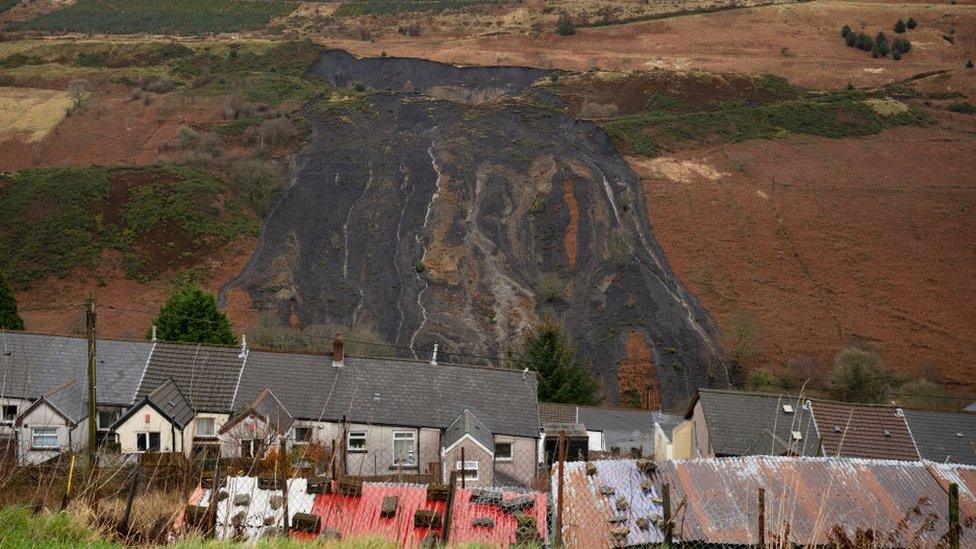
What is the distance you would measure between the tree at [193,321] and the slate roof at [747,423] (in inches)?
760

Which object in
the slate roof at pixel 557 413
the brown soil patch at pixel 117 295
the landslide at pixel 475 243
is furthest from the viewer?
the landslide at pixel 475 243

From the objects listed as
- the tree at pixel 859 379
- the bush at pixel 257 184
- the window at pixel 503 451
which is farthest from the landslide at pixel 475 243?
the window at pixel 503 451

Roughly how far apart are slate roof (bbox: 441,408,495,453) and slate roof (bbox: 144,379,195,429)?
24.2 ft

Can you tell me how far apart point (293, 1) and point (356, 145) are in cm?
7288

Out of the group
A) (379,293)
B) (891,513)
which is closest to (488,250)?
(379,293)

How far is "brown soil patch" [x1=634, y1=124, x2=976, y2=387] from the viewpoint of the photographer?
5650cm

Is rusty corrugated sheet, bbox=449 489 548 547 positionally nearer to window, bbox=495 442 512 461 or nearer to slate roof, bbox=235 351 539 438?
slate roof, bbox=235 351 539 438

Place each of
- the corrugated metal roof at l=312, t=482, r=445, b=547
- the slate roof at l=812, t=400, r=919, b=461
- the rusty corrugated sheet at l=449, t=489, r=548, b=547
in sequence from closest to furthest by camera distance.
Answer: the corrugated metal roof at l=312, t=482, r=445, b=547, the rusty corrugated sheet at l=449, t=489, r=548, b=547, the slate roof at l=812, t=400, r=919, b=461

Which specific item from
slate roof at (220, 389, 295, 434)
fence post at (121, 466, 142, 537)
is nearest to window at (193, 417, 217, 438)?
slate roof at (220, 389, 295, 434)

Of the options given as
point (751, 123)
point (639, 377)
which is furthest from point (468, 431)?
point (751, 123)

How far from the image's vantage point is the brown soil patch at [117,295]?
51.8 metres

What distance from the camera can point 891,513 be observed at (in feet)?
51.5

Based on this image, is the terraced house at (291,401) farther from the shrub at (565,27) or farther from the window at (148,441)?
the shrub at (565,27)

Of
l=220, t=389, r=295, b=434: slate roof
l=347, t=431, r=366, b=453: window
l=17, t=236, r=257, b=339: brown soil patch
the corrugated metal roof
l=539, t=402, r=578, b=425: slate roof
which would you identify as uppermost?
the corrugated metal roof
